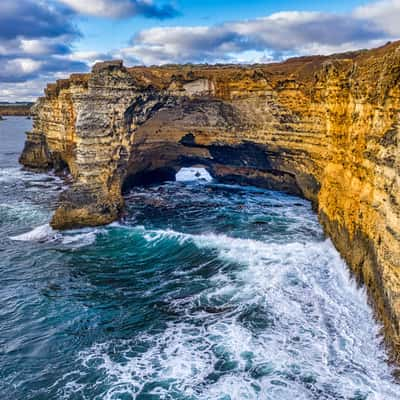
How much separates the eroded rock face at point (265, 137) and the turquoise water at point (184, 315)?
1522mm

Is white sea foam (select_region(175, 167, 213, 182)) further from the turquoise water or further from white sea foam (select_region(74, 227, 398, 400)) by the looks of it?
white sea foam (select_region(74, 227, 398, 400))

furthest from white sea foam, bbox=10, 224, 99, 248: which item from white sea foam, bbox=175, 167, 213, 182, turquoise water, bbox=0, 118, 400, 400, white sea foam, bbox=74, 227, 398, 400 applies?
white sea foam, bbox=175, 167, 213, 182

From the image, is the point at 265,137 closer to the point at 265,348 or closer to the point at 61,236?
the point at 61,236

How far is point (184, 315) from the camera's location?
1381 centimetres

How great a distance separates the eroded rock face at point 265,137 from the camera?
1255 centimetres

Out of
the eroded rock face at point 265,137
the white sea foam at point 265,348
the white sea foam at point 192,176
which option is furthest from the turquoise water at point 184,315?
the white sea foam at point 192,176

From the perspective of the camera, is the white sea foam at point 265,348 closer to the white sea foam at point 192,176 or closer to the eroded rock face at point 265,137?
the eroded rock face at point 265,137

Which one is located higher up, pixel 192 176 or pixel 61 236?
pixel 192 176

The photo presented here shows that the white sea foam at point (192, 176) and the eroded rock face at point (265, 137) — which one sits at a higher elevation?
the eroded rock face at point (265, 137)

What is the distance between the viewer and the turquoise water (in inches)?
417

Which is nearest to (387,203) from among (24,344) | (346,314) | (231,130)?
(346,314)

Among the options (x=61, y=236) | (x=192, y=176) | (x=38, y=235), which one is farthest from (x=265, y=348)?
→ (x=192, y=176)

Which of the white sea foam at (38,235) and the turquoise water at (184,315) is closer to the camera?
the turquoise water at (184,315)

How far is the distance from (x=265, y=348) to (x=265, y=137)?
17.9 metres
